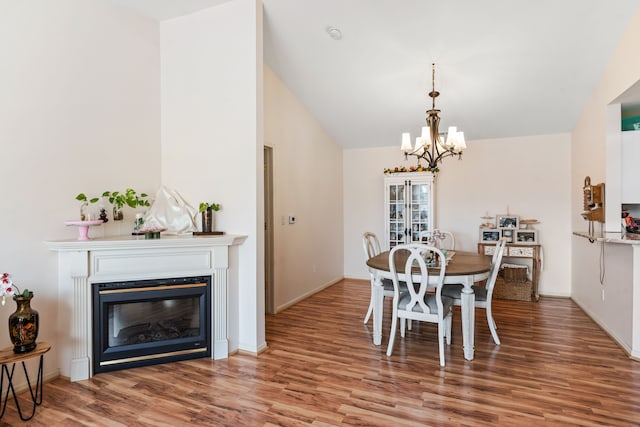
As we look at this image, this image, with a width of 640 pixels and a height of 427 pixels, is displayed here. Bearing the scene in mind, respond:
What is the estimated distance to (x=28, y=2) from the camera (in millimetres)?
2520

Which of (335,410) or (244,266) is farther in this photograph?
(244,266)

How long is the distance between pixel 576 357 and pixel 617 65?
8.69 ft

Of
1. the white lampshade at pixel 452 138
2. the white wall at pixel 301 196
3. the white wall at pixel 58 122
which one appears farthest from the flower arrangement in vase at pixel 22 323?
the white lampshade at pixel 452 138

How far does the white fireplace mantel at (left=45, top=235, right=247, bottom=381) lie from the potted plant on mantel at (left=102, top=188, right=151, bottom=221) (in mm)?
397

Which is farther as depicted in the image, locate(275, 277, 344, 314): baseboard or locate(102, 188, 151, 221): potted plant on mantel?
locate(275, 277, 344, 314): baseboard

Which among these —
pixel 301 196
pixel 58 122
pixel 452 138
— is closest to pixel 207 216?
pixel 58 122

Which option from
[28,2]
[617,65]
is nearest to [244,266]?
[28,2]

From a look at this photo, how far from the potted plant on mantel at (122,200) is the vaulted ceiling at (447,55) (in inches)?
65.7

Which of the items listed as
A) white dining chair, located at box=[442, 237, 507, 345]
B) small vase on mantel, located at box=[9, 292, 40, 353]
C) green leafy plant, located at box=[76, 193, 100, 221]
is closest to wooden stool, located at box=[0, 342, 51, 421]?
small vase on mantel, located at box=[9, 292, 40, 353]

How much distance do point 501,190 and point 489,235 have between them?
0.71m

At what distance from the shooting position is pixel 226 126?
3.23 metres

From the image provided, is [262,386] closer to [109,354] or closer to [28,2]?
[109,354]

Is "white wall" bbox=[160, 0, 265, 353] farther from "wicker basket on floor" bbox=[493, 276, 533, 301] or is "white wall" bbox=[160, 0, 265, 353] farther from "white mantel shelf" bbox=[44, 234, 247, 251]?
"wicker basket on floor" bbox=[493, 276, 533, 301]

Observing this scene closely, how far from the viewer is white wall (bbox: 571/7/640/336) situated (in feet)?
10.1
